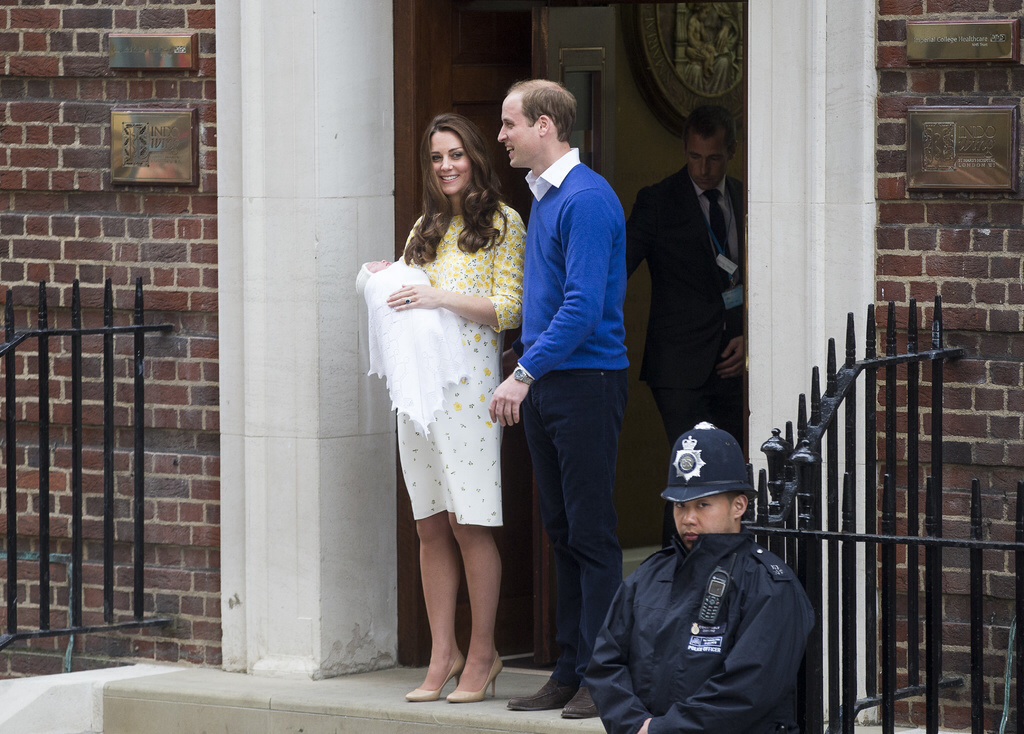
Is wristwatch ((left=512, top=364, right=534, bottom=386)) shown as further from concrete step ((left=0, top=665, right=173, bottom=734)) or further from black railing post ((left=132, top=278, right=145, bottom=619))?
concrete step ((left=0, top=665, right=173, bottom=734))

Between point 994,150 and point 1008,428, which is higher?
point 994,150

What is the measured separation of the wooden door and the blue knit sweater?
3.43ft

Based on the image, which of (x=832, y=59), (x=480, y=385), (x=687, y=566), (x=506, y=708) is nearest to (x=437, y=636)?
(x=506, y=708)

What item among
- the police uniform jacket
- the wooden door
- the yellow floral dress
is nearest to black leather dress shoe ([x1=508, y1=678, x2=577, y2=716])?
the yellow floral dress

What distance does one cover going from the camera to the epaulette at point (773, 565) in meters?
4.14

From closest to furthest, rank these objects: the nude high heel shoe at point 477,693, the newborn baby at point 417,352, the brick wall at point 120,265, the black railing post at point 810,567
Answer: the black railing post at point 810,567 < the newborn baby at point 417,352 < the nude high heel shoe at point 477,693 < the brick wall at point 120,265

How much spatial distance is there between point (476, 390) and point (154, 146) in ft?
5.69

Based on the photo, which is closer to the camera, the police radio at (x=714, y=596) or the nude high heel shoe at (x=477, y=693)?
the police radio at (x=714, y=596)

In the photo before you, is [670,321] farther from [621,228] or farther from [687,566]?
[687,566]

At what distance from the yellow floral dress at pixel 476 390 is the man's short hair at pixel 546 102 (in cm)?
41

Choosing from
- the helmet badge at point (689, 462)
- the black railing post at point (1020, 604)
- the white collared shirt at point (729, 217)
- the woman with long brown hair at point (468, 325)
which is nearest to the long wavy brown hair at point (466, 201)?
the woman with long brown hair at point (468, 325)

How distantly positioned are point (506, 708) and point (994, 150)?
236cm

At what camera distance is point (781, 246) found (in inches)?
225

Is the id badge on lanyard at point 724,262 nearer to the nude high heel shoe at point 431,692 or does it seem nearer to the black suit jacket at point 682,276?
the black suit jacket at point 682,276
